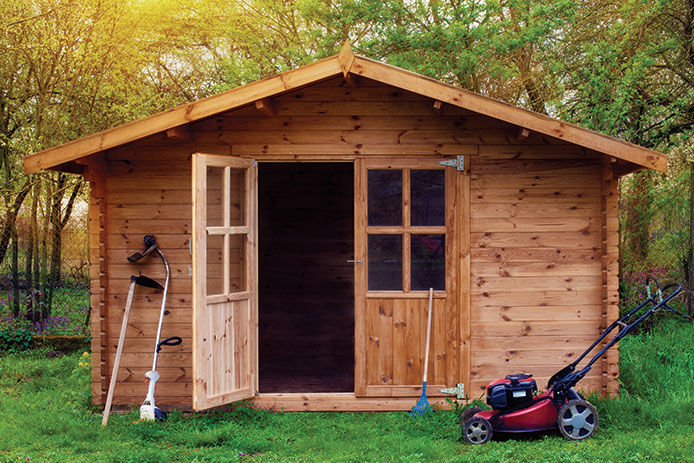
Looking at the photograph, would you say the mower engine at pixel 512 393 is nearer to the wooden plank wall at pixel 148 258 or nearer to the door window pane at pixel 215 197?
the door window pane at pixel 215 197

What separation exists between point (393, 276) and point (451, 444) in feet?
5.12

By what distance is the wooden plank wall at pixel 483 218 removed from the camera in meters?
6.11

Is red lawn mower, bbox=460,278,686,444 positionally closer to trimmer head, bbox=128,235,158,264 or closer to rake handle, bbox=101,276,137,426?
rake handle, bbox=101,276,137,426

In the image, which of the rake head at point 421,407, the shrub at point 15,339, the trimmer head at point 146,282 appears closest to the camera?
the rake head at point 421,407

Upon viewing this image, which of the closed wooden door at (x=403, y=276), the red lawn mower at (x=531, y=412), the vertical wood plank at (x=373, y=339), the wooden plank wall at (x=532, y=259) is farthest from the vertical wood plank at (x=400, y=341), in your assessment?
the red lawn mower at (x=531, y=412)

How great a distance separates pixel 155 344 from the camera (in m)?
6.14

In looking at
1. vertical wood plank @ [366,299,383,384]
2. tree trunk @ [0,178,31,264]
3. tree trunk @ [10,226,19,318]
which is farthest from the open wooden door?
tree trunk @ [10,226,19,318]

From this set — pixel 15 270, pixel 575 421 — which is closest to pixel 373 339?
pixel 575 421

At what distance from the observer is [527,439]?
5.28 meters

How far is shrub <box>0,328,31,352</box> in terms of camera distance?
29.7 feet

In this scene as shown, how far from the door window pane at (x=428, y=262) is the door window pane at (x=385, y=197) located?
0.86 ft

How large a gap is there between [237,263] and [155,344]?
103cm

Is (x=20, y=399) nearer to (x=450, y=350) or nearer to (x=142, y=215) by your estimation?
(x=142, y=215)

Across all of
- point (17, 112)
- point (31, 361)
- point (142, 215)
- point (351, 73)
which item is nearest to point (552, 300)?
point (351, 73)
